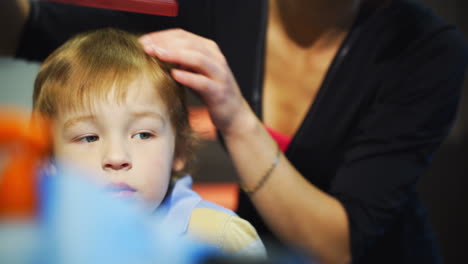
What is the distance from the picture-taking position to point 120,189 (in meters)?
0.34

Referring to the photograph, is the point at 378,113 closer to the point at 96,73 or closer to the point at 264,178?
the point at 264,178

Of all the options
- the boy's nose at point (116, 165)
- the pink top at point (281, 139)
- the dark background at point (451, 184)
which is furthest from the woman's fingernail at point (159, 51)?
the dark background at point (451, 184)

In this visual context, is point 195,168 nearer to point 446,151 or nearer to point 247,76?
point 247,76

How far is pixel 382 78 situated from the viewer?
0.64 m

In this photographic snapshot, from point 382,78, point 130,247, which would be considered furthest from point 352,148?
point 130,247

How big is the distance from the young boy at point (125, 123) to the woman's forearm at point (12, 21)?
42 millimetres

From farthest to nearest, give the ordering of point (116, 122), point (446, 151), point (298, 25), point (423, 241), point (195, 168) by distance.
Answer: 1. point (446, 151)
2. point (423, 241)
3. point (298, 25)
4. point (195, 168)
5. point (116, 122)

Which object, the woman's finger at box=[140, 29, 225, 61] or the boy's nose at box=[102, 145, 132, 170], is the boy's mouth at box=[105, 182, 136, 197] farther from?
the woman's finger at box=[140, 29, 225, 61]

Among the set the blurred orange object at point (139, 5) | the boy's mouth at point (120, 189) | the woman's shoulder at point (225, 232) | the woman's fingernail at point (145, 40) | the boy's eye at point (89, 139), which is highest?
the blurred orange object at point (139, 5)

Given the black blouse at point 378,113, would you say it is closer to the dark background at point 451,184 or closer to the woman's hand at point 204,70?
the woman's hand at point 204,70

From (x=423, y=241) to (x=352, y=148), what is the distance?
0.27 m

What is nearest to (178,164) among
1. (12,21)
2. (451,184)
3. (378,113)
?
(12,21)

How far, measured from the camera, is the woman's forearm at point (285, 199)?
0.52 meters

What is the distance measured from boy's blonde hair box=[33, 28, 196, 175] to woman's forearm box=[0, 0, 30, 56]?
0.13 feet
